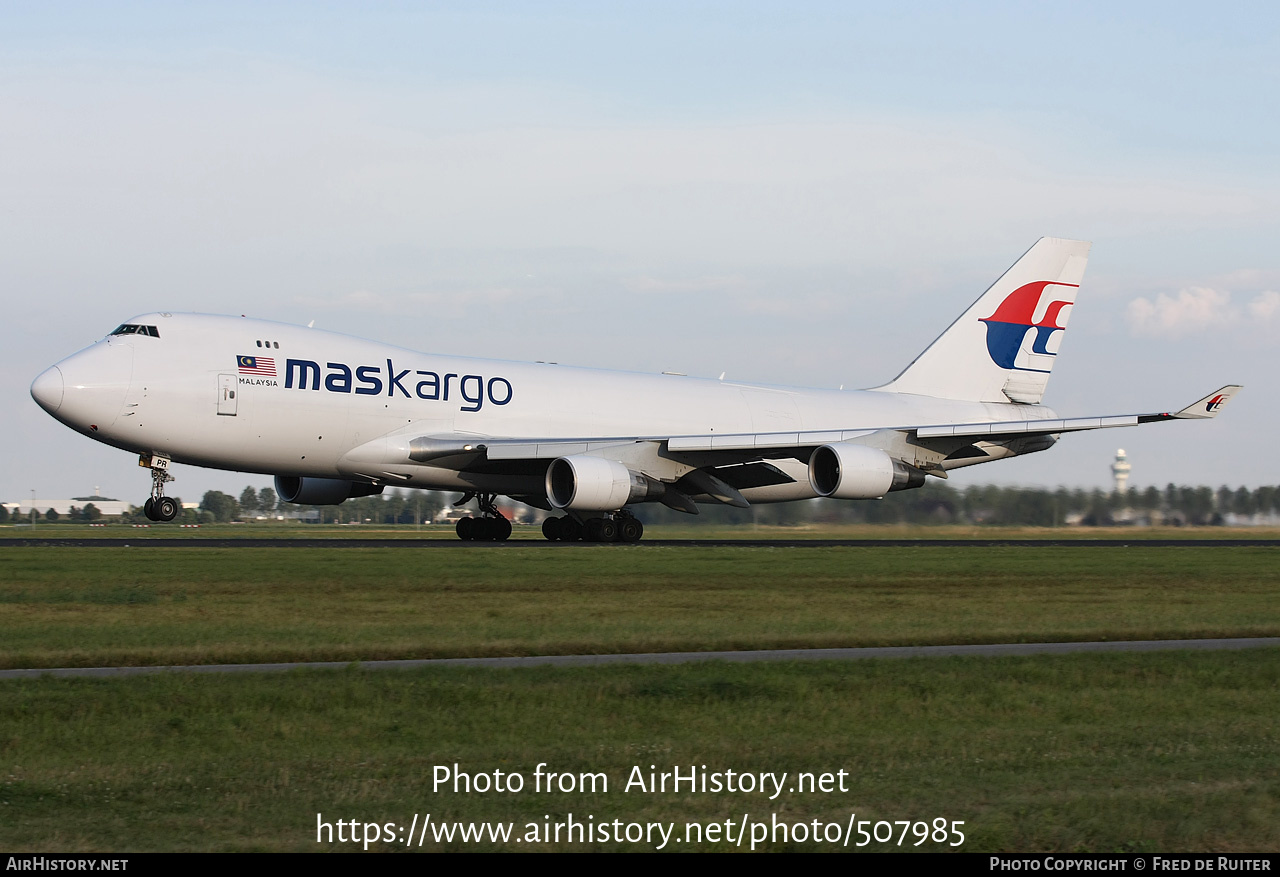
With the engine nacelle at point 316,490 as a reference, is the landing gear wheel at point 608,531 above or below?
below

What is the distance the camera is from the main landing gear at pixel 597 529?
36.0 metres

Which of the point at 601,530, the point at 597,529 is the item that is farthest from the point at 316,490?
the point at 601,530

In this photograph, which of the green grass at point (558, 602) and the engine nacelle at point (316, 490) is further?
the engine nacelle at point (316, 490)

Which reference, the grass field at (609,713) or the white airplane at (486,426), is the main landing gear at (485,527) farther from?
the grass field at (609,713)

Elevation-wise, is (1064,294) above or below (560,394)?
above

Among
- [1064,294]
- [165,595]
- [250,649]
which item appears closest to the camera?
[250,649]

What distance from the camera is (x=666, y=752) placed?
10.5m

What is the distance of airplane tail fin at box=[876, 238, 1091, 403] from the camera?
45.2 m

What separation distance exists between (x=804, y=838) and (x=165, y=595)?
13.9 metres

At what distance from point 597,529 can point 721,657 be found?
20910mm

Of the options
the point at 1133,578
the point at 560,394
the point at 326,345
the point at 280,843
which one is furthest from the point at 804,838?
the point at 560,394

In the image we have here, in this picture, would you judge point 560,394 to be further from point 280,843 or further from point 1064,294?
point 280,843

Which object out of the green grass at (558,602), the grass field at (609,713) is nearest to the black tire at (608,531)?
the green grass at (558,602)
